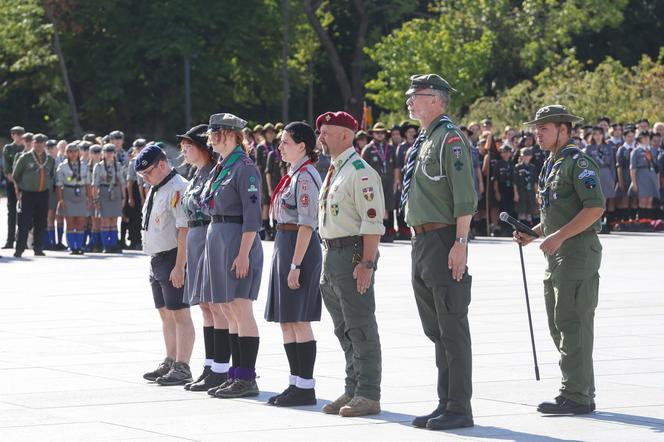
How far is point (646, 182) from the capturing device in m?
28.4

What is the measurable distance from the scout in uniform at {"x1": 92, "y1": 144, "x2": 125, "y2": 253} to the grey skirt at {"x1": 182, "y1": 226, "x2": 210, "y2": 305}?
14338mm

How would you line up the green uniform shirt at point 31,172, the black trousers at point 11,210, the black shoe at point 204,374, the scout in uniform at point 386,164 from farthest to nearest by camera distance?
the scout in uniform at point 386,164 < the black trousers at point 11,210 < the green uniform shirt at point 31,172 < the black shoe at point 204,374

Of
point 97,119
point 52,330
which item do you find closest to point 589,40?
point 97,119

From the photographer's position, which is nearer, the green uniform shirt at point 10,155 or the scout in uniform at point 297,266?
the scout in uniform at point 297,266

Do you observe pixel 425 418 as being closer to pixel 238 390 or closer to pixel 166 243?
pixel 238 390

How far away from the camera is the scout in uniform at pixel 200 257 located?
10.3 meters

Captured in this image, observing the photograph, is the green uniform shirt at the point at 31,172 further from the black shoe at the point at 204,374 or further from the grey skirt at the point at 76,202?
the black shoe at the point at 204,374

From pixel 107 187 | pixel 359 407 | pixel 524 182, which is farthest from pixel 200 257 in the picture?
pixel 524 182

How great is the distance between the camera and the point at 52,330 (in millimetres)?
14086

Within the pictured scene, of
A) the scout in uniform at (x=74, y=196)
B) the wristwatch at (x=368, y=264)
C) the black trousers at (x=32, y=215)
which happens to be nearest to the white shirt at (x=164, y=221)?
the wristwatch at (x=368, y=264)

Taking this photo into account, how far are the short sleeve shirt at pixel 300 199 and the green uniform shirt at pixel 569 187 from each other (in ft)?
4.90

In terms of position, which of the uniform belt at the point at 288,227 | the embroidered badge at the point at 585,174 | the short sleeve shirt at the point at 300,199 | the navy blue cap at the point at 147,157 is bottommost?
the uniform belt at the point at 288,227

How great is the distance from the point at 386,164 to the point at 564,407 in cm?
1768

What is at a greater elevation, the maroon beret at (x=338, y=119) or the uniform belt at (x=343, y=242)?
the maroon beret at (x=338, y=119)
